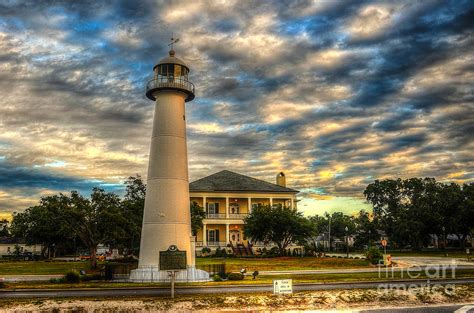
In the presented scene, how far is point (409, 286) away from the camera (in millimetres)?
26078

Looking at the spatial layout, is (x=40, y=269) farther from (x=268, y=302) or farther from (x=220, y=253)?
(x=268, y=302)

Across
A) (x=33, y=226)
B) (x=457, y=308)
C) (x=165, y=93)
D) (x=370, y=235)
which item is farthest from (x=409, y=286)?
(x=370, y=235)

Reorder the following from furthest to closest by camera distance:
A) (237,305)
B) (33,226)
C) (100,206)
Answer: (33,226) < (100,206) < (237,305)

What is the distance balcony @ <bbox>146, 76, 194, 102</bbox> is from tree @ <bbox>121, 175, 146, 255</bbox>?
15.9 m

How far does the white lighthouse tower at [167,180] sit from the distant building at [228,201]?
3670cm

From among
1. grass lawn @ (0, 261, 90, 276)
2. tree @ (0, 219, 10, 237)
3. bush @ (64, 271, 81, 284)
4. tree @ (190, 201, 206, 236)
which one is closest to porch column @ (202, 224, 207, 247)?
tree @ (190, 201, 206, 236)

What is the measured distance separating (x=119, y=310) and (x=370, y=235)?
87332 millimetres

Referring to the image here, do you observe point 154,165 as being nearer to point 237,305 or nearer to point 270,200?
point 237,305

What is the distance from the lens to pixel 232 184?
71.9 m

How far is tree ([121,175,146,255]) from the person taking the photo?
4440 centimetres

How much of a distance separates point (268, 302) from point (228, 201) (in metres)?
49.0

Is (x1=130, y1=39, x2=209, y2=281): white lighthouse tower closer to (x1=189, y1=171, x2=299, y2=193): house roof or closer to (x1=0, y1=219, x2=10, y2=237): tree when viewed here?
(x1=189, y1=171, x2=299, y2=193): house roof

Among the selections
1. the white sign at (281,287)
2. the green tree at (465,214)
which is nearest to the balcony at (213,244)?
the green tree at (465,214)

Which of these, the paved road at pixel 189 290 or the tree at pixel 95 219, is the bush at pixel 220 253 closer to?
the tree at pixel 95 219
